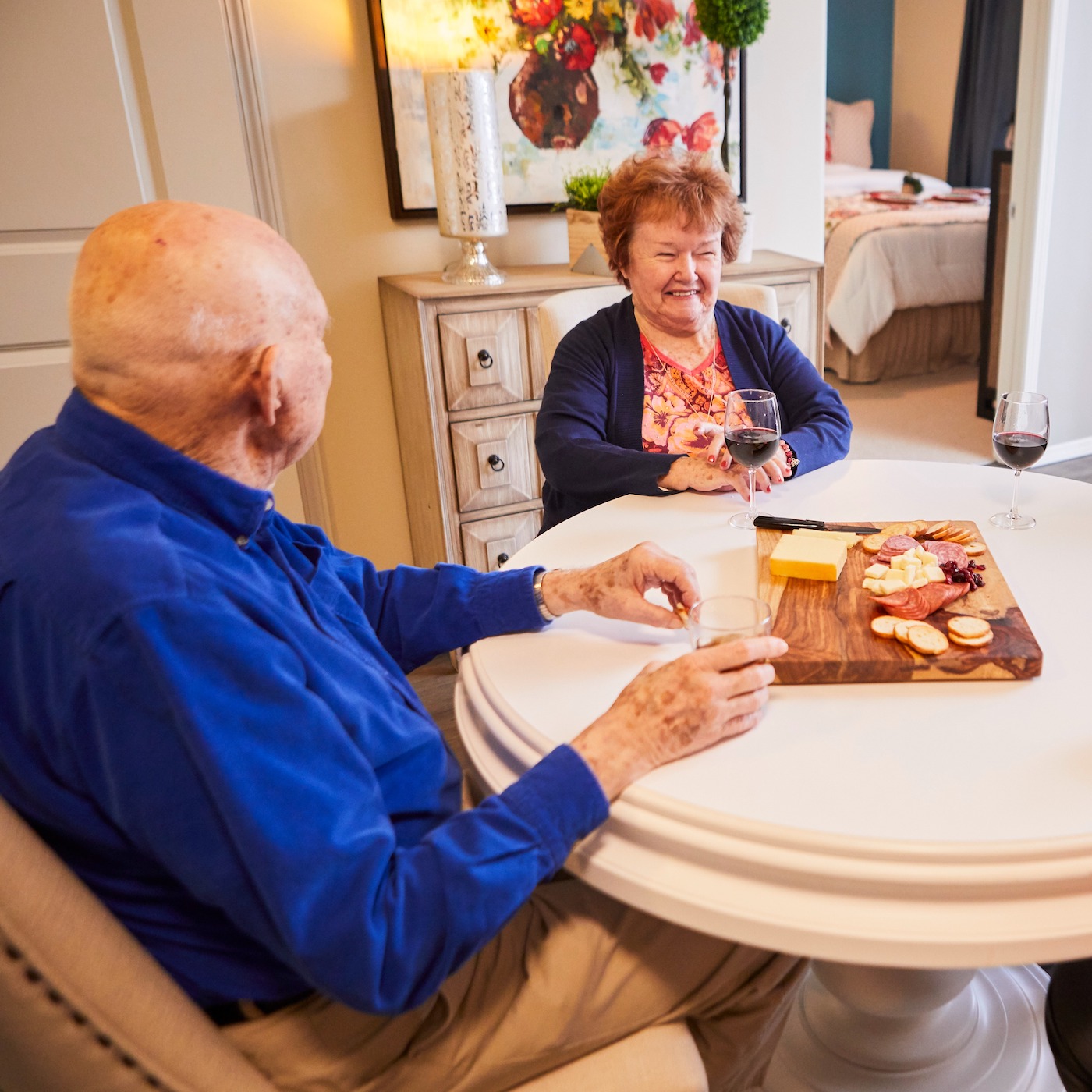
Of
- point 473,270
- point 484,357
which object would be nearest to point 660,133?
point 473,270

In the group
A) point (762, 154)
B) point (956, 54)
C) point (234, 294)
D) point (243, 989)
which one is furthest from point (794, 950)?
point (956, 54)

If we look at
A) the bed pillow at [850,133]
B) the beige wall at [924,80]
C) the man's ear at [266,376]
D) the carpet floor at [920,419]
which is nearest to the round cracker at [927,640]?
the man's ear at [266,376]

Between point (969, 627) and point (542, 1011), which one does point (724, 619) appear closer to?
point (969, 627)

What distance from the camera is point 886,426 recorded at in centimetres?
439

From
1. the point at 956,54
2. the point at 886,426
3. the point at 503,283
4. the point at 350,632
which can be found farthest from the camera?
the point at 956,54

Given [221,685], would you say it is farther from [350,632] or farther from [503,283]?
[503,283]

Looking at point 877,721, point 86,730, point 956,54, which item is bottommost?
point 877,721

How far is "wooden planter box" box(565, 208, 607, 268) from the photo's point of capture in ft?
8.71

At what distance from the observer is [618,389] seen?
1.83 metres

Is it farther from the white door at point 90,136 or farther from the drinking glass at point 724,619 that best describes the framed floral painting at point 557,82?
the drinking glass at point 724,619

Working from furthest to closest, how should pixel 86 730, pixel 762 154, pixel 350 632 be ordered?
pixel 762 154, pixel 350 632, pixel 86 730

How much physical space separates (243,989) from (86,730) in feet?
0.91

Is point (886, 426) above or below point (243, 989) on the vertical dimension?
below

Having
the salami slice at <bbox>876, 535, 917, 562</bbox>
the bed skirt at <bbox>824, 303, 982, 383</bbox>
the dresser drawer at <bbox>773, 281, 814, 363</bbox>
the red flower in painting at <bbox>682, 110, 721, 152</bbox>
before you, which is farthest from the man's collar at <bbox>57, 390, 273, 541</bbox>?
the bed skirt at <bbox>824, 303, 982, 383</bbox>
